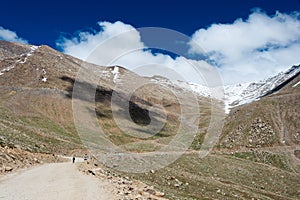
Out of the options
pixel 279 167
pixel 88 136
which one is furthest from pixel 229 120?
pixel 88 136

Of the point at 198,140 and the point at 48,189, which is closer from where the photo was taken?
the point at 48,189

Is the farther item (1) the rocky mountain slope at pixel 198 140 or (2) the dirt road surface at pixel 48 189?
(1) the rocky mountain slope at pixel 198 140

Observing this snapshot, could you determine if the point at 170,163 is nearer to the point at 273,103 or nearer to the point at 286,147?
the point at 286,147

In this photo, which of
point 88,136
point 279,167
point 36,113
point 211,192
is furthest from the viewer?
point 36,113

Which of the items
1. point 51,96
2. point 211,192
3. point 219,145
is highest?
point 51,96

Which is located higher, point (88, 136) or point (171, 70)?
point (171, 70)

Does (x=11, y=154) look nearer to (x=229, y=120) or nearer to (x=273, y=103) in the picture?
(x=229, y=120)

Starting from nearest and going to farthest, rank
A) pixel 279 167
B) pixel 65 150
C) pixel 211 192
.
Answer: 1. pixel 211 192
2. pixel 65 150
3. pixel 279 167

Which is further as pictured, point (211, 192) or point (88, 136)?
point (88, 136)

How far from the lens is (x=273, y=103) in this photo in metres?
170

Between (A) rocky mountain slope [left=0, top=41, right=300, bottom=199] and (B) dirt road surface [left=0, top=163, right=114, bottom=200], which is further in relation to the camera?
(A) rocky mountain slope [left=0, top=41, right=300, bottom=199]

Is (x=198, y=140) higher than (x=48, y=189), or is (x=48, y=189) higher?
(x=198, y=140)

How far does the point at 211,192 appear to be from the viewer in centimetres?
5575

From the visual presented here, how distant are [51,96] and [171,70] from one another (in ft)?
487
